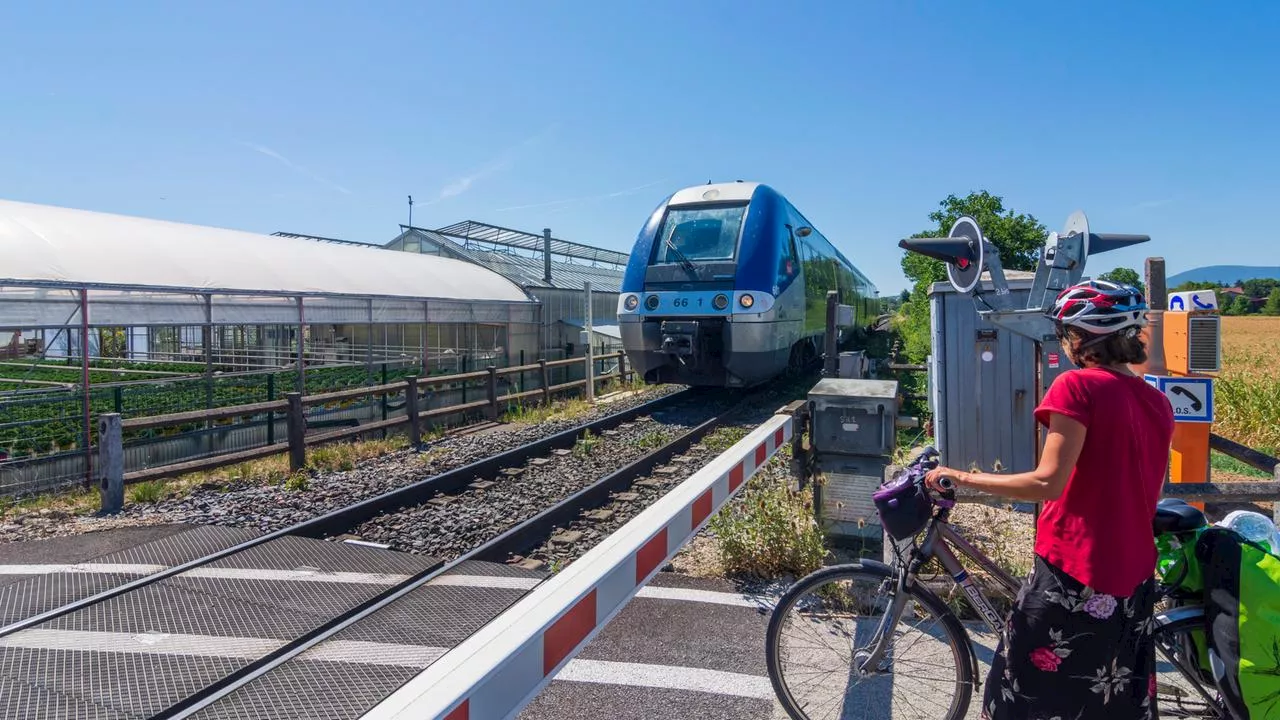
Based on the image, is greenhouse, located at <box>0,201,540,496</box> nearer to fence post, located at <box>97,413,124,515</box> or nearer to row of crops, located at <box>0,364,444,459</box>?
row of crops, located at <box>0,364,444,459</box>

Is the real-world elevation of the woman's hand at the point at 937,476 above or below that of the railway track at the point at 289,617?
above

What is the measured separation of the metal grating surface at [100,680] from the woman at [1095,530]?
11.5ft

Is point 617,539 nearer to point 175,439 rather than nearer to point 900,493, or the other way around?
point 900,493

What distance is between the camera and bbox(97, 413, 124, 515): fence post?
284 inches

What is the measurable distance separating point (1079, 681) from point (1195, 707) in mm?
764

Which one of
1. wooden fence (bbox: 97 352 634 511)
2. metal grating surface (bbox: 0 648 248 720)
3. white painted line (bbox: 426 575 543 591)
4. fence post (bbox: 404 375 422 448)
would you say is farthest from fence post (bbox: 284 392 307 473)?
metal grating surface (bbox: 0 648 248 720)

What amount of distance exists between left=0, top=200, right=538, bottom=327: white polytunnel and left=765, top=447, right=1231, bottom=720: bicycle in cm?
955

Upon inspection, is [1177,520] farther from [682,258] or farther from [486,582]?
[682,258]

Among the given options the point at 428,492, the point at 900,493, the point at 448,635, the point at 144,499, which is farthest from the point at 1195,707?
the point at 144,499

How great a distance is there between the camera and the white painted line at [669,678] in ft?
10.8

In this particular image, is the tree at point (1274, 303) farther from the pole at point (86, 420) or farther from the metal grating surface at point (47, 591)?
the metal grating surface at point (47, 591)

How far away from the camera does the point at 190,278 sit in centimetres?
1245

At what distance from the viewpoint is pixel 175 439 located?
9648 mm

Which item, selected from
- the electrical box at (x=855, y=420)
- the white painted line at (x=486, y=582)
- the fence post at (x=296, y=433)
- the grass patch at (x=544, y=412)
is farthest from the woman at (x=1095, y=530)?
the grass patch at (x=544, y=412)
